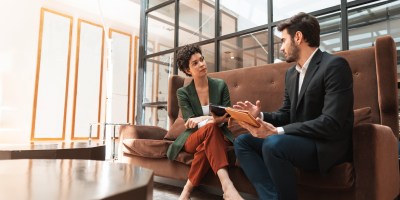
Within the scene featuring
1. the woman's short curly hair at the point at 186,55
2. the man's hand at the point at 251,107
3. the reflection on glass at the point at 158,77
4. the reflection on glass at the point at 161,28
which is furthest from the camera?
the reflection on glass at the point at 158,77


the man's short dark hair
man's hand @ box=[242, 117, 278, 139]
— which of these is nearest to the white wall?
man's hand @ box=[242, 117, 278, 139]

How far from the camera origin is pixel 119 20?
6629mm

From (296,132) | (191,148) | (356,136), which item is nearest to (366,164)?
(356,136)

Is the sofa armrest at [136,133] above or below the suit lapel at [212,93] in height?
below

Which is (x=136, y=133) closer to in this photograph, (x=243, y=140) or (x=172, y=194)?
(x=172, y=194)

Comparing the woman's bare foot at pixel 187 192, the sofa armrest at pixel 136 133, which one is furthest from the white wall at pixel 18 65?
the woman's bare foot at pixel 187 192

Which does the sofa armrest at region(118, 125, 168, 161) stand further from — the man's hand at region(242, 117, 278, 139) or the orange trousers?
the man's hand at region(242, 117, 278, 139)

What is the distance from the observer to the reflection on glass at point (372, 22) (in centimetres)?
219

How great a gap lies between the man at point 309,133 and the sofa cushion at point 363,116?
0.31 m

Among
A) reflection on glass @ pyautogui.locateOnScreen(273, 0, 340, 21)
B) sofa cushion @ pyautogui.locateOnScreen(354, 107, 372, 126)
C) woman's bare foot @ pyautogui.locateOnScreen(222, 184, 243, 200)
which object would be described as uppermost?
reflection on glass @ pyautogui.locateOnScreen(273, 0, 340, 21)

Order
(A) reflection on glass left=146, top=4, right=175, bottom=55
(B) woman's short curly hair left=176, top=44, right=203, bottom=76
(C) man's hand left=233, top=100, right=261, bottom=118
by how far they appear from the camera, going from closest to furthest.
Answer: (C) man's hand left=233, top=100, right=261, bottom=118 → (B) woman's short curly hair left=176, top=44, right=203, bottom=76 → (A) reflection on glass left=146, top=4, right=175, bottom=55

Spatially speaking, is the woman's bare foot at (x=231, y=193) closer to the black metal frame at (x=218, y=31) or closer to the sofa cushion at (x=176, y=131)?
the sofa cushion at (x=176, y=131)

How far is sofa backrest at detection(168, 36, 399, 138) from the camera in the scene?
55.9 inches

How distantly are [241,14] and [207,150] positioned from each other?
2.18 metres
